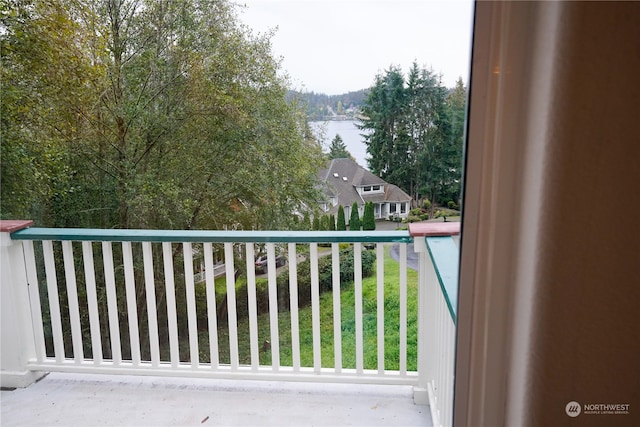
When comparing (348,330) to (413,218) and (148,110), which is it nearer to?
(413,218)

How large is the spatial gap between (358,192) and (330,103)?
34 cm

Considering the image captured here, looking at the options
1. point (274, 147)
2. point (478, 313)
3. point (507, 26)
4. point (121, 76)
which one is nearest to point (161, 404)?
point (274, 147)

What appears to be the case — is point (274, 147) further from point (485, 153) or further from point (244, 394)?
point (485, 153)

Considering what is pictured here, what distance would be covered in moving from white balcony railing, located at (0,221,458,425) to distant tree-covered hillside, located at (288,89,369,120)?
0.53 metres

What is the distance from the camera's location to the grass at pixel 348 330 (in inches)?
77.2

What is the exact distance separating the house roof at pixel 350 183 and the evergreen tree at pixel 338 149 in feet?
0.05

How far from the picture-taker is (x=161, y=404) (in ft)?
6.15

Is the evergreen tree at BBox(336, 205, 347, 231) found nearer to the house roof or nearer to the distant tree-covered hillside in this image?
the house roof

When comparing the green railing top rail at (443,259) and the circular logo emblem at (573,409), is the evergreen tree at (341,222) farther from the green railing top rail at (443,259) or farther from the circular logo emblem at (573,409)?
the circular logo emblem at (573,409)

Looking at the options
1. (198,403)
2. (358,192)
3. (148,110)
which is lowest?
(198,403)

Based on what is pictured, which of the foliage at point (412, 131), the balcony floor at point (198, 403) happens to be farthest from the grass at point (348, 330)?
the foliage at point (412, 131)

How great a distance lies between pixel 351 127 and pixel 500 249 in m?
0.98

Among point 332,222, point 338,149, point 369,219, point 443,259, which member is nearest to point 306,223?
point 332,222

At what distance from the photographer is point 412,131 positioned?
4.31 ft
